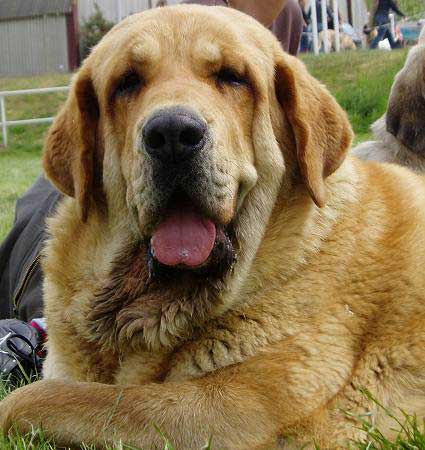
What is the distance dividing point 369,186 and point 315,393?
3.14 feet

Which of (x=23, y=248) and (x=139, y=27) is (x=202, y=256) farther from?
(x=23, y=248)

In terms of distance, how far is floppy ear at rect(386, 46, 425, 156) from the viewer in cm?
544

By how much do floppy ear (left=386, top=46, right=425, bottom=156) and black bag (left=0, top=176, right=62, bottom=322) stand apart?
2.46 metres

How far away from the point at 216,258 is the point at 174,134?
529mm

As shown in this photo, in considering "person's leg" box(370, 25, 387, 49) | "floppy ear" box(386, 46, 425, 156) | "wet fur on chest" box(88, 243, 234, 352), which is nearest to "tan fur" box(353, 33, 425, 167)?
"floppy ear" box(386, 46, 425, 156)

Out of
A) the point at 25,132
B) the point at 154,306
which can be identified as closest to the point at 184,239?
the point at 154,306

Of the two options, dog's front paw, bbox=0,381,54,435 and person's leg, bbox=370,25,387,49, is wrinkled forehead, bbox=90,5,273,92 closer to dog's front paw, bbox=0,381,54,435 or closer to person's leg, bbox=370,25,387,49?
dog's front paw, bbox=0,381,54,435

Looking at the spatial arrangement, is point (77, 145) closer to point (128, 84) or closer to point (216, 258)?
point (128, 84)

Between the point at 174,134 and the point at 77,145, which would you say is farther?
the point at 77,145

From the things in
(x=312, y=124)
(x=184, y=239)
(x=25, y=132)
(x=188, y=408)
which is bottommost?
(x=25, y=132)

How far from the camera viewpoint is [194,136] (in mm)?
2533

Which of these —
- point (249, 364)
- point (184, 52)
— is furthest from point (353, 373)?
point (184, 52)

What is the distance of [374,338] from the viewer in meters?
2.85

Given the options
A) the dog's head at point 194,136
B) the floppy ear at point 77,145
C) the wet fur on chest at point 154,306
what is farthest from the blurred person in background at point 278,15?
the wet fur on chest at point 154,306
